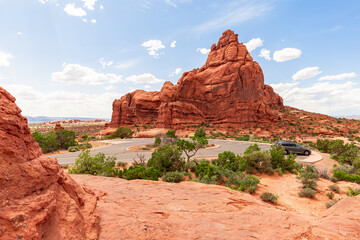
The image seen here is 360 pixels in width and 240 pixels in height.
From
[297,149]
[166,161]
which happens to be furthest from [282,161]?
[166,161]

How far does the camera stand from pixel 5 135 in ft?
8.57

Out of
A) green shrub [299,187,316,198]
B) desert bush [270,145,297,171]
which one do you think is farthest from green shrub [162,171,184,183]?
desert bush [270,145,297,171]

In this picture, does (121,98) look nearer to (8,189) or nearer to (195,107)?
(195,107)

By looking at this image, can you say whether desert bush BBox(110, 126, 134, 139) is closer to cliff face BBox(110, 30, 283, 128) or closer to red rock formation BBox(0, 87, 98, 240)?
cliff face BBox(110, 30, 283, 128)

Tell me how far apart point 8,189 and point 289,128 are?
5343cm

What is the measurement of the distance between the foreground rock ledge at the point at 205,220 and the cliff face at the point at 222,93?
42.6 m

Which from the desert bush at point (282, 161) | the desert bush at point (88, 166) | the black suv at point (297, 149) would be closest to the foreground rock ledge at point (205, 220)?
the desert bush at point (88, 166)

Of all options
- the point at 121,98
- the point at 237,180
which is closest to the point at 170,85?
the point at 121,98

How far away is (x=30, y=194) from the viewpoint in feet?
8.19

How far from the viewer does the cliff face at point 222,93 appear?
47656 mm

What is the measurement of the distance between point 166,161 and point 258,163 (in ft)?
23.5

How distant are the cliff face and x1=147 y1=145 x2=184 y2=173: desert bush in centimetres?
3368

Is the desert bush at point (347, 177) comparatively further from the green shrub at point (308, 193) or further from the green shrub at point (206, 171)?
the green shrub at point (206, 171)

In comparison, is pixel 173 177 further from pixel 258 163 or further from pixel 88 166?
pixel 258 163
